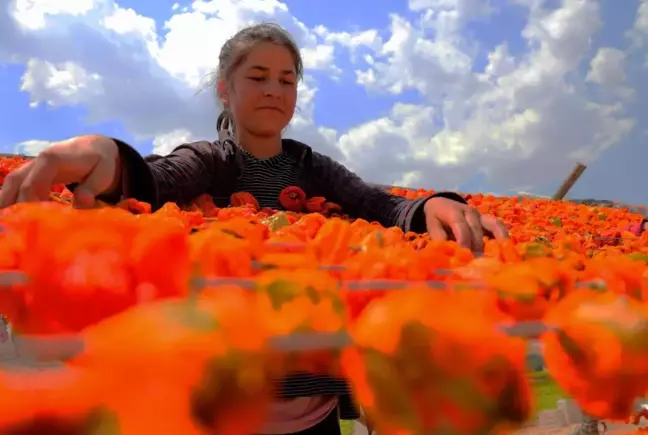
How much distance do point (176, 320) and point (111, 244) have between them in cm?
17

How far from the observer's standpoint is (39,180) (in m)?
0.93

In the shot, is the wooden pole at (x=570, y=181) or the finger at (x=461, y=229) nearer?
the finger at (x=461, y=229)

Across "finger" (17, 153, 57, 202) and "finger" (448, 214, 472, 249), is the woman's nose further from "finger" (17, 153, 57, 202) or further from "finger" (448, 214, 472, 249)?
"finger" (17, 153, 57, 202)

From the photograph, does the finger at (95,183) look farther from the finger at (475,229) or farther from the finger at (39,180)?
the finger at (475,229)

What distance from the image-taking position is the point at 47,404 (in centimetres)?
34

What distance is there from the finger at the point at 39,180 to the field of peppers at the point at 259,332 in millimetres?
333

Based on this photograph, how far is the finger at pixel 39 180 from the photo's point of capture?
2.99 ft

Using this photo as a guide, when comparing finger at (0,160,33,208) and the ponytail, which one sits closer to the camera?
finger at (0,160,33,208)

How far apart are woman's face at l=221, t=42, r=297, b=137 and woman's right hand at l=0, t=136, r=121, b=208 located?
81 cm

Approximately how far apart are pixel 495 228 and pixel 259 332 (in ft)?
3.43

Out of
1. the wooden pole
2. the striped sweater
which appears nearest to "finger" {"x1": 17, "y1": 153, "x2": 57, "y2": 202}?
the striped sweater

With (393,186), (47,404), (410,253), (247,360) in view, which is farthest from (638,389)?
(393,186)

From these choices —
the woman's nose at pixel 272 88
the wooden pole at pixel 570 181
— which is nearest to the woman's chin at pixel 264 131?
the woman's nose at pixel 272 88

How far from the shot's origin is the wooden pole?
8.50 metres
